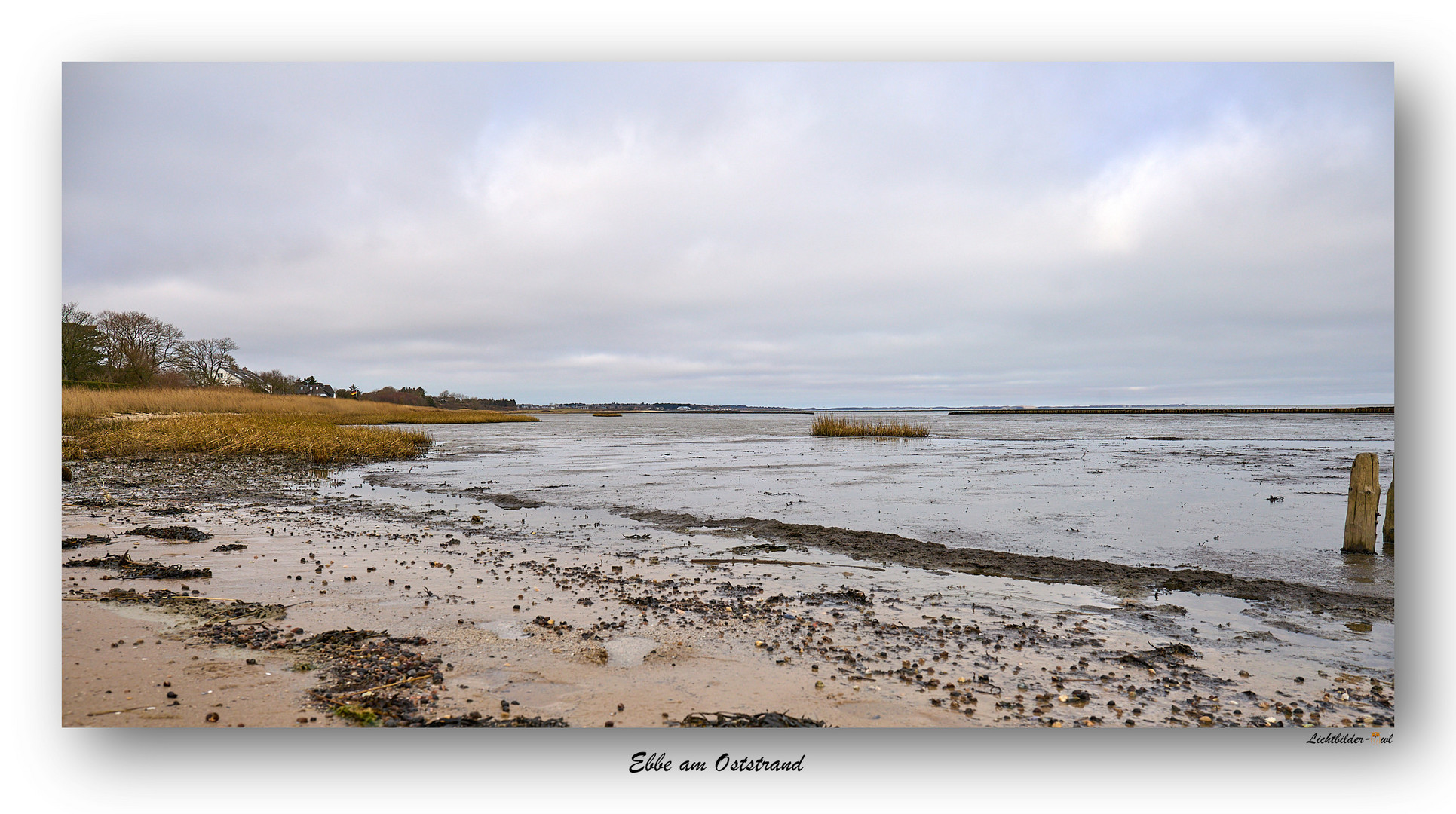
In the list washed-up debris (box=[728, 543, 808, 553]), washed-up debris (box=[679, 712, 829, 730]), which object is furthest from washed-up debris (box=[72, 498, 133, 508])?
washed-up debris (box=[679, 712, 829, 730])

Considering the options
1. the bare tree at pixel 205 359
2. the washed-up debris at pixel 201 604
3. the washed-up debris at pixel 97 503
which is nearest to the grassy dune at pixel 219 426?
the bare tree at pixel 205 359

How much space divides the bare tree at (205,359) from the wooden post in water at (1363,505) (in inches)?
516

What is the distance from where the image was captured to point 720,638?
4.73m

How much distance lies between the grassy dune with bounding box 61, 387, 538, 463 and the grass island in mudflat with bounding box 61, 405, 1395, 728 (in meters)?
0.14

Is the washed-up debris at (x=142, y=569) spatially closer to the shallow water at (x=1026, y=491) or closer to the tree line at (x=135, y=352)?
the tree line at (x=135, y=352)

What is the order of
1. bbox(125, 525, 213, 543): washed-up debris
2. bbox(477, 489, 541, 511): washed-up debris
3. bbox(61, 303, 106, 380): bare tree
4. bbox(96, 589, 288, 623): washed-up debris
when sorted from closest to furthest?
bbox(61, 303, 106, 380): bare tree < bbox(96, 589, 288, 623): washed-up debris < bbox(125, 525, 213, 543): washed-up debris < bbox(477, 489, 541, 511): washed-up debris

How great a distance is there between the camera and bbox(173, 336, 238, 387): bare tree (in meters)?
7.84

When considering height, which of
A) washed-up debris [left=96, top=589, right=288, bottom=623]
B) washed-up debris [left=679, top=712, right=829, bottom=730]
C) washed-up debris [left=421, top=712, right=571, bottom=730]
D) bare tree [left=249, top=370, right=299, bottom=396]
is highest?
bare tree [left=249, top=370, right=299, bottom=396]

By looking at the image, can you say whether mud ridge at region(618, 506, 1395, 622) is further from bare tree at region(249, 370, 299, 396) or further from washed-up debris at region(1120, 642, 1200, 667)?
bare tree at region(249, 370, 299, 396)

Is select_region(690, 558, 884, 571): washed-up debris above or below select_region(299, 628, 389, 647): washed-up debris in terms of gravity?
below

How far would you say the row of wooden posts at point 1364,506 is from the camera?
729 centimetres
